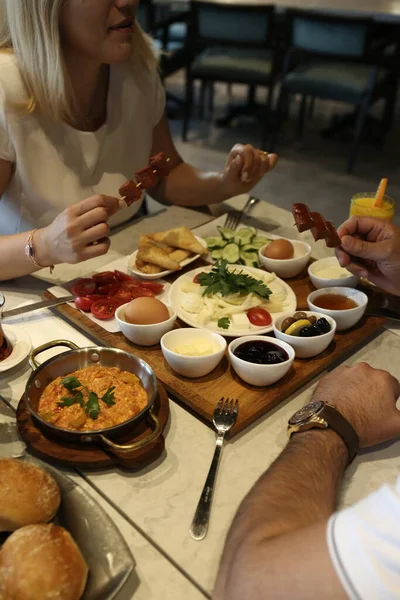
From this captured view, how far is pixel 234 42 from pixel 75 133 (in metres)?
3.80

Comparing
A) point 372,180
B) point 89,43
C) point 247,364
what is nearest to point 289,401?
point 247,364

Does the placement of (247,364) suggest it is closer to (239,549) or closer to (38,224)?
(239,549)

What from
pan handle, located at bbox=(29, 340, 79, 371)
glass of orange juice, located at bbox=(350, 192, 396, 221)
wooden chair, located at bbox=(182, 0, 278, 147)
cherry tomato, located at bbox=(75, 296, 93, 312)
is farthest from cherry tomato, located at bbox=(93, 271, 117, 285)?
wooden chair, located at bbox=(182, 0, 278, 147)

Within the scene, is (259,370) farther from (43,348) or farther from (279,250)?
(279,250)

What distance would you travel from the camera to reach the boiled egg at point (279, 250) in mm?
1850

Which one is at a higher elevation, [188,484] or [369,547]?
[369,547]

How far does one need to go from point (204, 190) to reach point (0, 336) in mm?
1184

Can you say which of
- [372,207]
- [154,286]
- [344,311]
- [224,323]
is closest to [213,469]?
[224,323]

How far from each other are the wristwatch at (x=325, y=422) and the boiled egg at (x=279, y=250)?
738 millimetres

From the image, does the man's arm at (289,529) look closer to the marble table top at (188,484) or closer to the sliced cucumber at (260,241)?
the marble table top at (188,484)

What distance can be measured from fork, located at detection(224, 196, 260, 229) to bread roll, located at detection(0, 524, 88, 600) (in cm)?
150

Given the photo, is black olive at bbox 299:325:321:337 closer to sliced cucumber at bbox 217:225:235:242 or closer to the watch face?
the watch face

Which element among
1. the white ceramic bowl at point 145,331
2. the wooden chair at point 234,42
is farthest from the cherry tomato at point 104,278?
the wooden chair at point 234,42

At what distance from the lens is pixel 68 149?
1958mm
